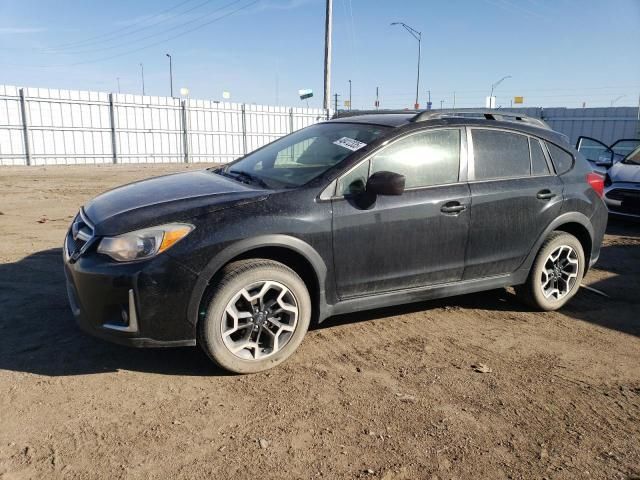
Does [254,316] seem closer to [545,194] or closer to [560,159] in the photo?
[545,194]

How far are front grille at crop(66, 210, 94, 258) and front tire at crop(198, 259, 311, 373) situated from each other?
0.89 metres

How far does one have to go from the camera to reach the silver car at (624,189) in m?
8.87

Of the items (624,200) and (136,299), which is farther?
(624,200)

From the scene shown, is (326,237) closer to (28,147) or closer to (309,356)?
(309,356)

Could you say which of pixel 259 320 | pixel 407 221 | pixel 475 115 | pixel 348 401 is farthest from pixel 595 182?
pixel 259 320

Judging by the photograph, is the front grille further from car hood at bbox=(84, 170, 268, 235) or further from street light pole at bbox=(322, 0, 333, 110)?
street light pole at bbox=(322, 0, 333, 110)

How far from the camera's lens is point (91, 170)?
18391 millimetres

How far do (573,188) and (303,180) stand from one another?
2.65m

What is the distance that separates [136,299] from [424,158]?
7.83ft

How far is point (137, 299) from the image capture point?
125 inches

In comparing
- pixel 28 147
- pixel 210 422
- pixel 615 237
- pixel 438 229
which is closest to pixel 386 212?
pixel 438 229

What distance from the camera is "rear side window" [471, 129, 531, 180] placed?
14.5 ft

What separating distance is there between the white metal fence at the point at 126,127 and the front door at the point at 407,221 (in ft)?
59.5

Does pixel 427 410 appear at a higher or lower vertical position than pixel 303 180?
lower
